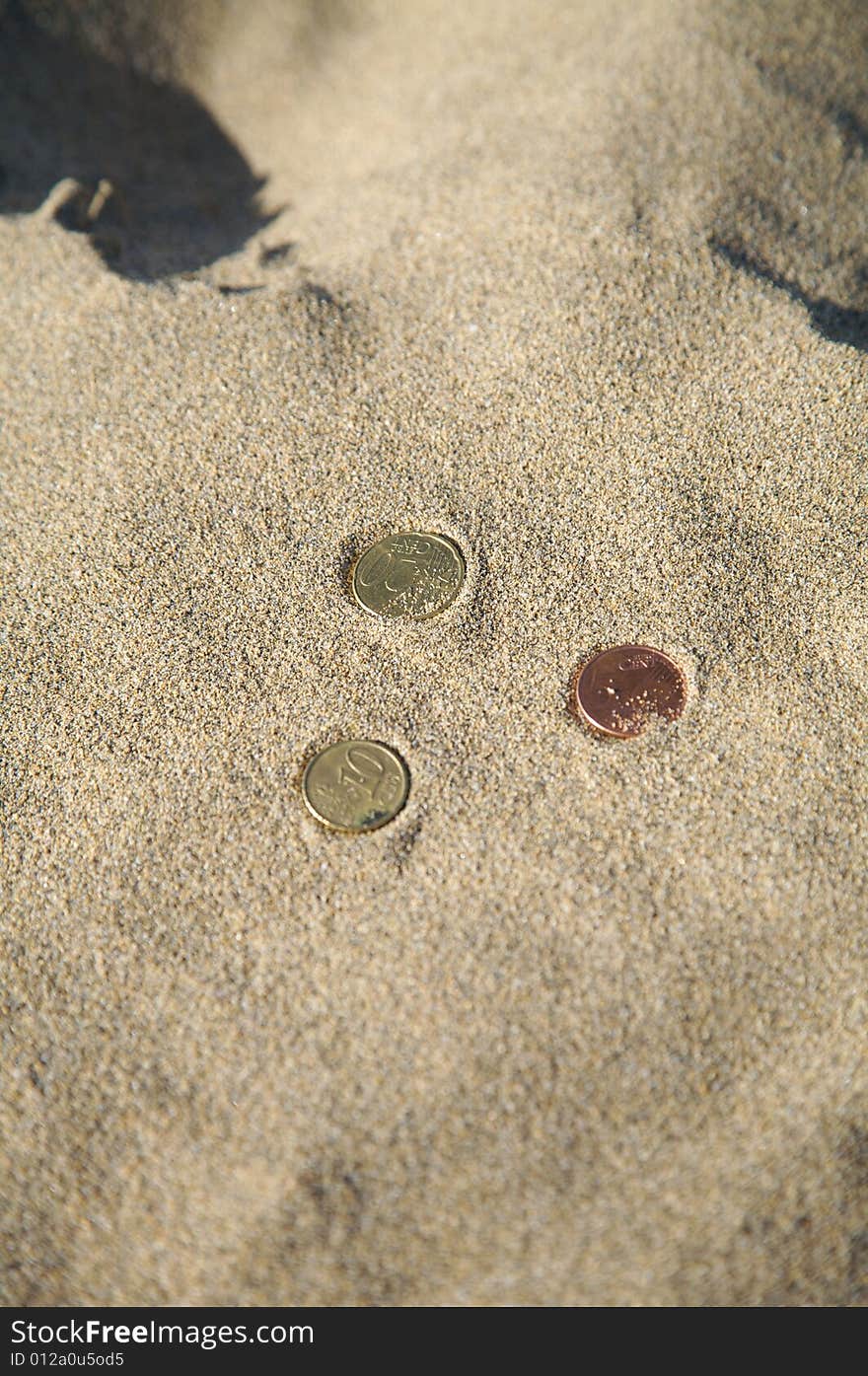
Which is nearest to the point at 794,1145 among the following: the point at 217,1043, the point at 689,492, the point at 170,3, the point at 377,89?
the point at 217,1043

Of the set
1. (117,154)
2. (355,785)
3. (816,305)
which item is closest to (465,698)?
(355,785)

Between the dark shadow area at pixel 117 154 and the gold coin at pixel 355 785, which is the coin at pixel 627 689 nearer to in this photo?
Result: the gold coin at pixel 355 785

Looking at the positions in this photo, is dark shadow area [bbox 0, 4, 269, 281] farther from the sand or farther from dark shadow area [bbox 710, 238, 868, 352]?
dark shadow area [bbox 710, 238, 868, 352]

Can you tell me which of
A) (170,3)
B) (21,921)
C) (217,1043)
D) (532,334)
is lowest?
Answer: (217,1043)

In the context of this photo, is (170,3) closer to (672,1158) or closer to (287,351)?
(287,351)

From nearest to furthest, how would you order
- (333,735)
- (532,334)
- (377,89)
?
(333,735) → (532,334) → (377,89)

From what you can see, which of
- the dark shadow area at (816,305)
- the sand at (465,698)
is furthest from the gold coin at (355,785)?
the dark shadow area at (816,305)
